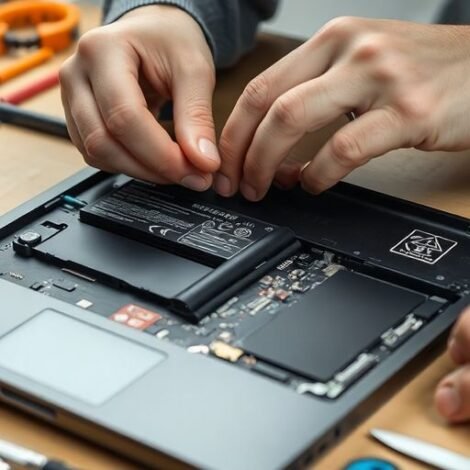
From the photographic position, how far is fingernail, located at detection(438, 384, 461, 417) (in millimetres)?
732

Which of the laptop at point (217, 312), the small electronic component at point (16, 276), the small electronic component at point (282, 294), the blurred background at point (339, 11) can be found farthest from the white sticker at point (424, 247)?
the blurred background at point (339, 11)

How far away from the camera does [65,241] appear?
0.93 meters

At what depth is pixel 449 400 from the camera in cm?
74

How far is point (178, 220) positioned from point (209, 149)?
76 mm

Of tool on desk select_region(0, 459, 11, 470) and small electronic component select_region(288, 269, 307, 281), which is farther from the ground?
small electronic component select_region(288, 269, 307, 281)

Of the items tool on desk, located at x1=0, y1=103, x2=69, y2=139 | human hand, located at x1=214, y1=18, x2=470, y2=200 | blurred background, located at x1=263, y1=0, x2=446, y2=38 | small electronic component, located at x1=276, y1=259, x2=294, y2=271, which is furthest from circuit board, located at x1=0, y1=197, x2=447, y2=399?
blurred background, located at x1=263, y1=0, x2=446, y2=38

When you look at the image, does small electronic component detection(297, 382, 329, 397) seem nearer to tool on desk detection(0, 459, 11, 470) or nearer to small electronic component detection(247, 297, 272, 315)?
small electronic component detection(247, 297, 272, 315)

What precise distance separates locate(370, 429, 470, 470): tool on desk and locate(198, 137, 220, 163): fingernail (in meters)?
0.33

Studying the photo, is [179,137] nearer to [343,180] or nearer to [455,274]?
[343,180]

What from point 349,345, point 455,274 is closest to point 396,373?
point 349,345

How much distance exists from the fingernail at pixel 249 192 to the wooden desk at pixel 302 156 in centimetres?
12

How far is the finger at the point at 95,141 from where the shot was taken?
1004 millimetres

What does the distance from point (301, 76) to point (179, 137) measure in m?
0.13

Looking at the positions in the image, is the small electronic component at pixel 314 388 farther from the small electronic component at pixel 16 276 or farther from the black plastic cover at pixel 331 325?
the small electronic component at pixel 16 276
